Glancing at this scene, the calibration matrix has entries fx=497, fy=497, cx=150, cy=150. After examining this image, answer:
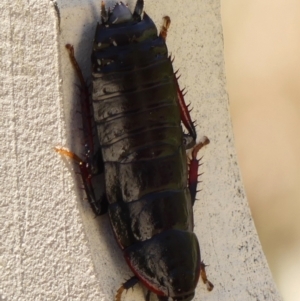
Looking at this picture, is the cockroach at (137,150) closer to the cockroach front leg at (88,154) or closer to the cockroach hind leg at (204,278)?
the cockroach front leg at (88,154)

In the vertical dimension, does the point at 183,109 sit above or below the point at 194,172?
above

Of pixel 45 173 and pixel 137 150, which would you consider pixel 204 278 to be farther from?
pixel 45 173

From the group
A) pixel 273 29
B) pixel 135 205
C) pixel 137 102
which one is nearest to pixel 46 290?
pixel 135 205

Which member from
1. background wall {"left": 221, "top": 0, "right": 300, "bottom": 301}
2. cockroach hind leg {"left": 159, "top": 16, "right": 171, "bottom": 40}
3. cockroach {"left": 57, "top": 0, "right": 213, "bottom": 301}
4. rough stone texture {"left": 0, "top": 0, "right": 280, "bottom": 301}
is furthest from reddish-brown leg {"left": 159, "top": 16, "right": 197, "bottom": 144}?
background wall {"left": 221, "top": 0, "right": 300, "bottom": 301}

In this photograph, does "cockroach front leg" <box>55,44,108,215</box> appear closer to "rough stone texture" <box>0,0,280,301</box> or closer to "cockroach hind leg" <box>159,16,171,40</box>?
"rough stone texture" <box>0,0,280,301</box>

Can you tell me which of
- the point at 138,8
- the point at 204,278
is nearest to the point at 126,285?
the point at 204,278
